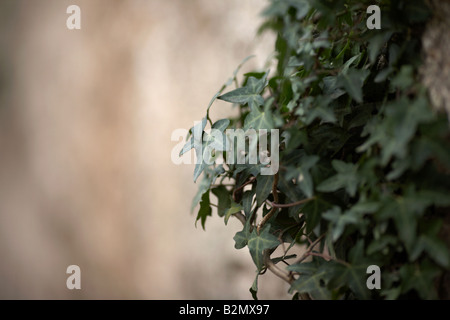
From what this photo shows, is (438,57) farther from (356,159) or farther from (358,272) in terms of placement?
(358,272)

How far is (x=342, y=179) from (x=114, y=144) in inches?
75.6

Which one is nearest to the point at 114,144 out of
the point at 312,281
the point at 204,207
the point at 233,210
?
the point at 204,207

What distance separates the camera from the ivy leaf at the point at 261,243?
32.1 inches

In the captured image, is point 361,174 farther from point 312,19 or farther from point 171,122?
point 171,122

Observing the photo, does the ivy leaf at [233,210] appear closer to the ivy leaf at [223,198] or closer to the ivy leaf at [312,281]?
the ivy leaf at [223,198]

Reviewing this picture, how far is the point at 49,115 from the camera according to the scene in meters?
2.92

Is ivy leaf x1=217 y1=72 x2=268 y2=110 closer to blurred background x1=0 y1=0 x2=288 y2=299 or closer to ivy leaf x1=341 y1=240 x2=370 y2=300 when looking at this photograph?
ivy leaf x1=341 y1=240 x2=370 y2=300

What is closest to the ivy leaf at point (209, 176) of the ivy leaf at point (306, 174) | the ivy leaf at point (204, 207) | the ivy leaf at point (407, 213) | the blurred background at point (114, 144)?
the ivy leaf at point (204, 207)

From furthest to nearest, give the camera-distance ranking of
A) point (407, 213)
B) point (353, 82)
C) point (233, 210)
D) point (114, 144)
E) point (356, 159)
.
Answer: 1. point (114, 144)
2. point (233, 210)
3. point (356, 159)
4. point (353, 82)
5. point (407, 213)

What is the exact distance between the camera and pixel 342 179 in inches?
25.6

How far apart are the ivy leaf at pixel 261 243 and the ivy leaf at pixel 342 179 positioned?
198 mm

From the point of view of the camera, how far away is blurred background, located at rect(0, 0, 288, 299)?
177cm

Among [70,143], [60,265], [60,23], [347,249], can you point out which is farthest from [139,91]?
[347,249]

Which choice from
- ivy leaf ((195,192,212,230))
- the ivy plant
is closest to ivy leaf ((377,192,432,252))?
the ivy plant
